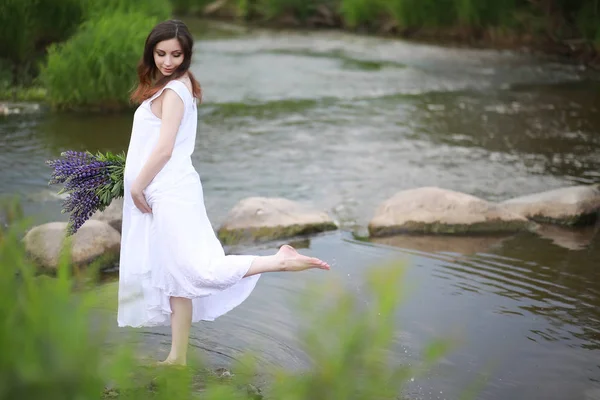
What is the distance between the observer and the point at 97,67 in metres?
10.8

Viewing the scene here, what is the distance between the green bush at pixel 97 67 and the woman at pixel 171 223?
6.88 metres

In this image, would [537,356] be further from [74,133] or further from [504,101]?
[504,101]

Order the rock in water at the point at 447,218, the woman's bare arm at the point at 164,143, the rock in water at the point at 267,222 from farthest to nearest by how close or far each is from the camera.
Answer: the rock in water at the point at 447,218, the rock in water at the point at 267,222, the woman's bare arm at the point at 164,143

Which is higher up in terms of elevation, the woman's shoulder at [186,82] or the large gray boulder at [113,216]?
the woman's shoulder at [186,82]

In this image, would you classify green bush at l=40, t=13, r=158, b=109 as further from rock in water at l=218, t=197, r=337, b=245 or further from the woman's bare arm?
the woman's bare arm

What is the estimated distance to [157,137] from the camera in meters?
4.04

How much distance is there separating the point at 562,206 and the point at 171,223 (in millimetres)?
4274

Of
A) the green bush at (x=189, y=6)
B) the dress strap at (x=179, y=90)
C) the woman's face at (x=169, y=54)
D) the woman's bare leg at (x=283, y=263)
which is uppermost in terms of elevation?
the woman's face at (x=169, y=54)

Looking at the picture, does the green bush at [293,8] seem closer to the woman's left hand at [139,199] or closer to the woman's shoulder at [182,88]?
the woman's shoulder at [182,88]

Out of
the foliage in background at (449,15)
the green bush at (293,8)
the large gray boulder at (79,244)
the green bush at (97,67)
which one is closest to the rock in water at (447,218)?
the large gray boulder at (79,244)

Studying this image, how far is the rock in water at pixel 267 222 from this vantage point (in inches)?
267

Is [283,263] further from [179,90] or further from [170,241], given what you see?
[179,90]

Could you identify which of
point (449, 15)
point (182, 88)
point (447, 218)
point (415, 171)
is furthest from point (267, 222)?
point (449, 15)

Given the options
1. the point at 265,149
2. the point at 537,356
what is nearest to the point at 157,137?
the point at 537,356
